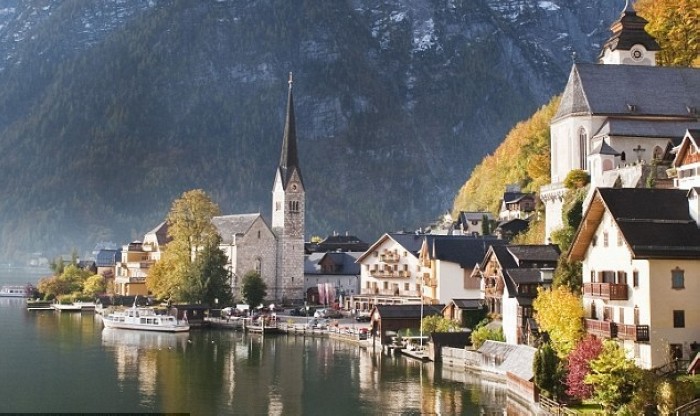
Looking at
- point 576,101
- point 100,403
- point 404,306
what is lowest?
point 100,403

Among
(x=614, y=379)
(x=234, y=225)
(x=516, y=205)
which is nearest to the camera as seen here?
(x=614, y=379)

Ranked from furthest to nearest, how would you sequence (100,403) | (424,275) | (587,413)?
(424,275) < (100,403) < (587,413)

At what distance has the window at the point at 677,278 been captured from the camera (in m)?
45.1

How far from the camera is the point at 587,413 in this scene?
41562 millimetres

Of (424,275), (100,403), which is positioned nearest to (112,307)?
(424,275)

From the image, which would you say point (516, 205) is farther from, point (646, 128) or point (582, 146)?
point (646, 128)

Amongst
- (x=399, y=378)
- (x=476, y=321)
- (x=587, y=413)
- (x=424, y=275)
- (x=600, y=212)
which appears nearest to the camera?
(x=587, y=413)

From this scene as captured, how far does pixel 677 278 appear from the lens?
4516 cm

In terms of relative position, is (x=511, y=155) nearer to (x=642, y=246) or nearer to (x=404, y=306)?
(x=404, y=306)

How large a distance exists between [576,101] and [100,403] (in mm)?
42715

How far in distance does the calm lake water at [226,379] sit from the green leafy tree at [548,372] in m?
4.22

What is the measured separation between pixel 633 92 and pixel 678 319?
108 ft

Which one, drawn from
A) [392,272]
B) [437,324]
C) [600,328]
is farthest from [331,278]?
[600,328]

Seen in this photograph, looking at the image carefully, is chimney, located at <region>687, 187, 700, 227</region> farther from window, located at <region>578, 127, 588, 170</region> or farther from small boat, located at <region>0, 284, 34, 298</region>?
small boat, located at <region>0, 284, 34, 298</region>
